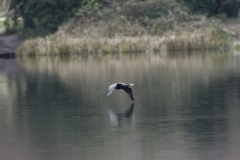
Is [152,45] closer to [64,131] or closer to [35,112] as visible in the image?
[35,112]

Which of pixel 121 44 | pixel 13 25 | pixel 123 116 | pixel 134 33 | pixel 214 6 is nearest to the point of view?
pixel 123 116

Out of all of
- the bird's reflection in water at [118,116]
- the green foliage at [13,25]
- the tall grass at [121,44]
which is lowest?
the tall grass at [121,44]

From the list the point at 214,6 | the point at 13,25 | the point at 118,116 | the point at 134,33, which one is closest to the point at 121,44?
the point at 134,33

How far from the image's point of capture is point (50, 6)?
4941cm

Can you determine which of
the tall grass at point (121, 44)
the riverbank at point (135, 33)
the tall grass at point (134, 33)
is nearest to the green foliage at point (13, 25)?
the riverbank at point (135, 33)

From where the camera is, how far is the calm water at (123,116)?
1145 centimetres

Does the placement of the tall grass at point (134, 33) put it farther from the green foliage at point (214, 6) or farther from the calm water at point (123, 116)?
the calm water at point (123, 116)

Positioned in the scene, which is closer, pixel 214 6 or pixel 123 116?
pixel 123 116

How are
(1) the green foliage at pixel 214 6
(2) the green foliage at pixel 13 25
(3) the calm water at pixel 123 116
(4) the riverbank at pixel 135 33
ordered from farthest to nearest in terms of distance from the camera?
(2) the green foliage at pixel 13 25 < (1) the green foliage at pixel 214 6 < (4) the riverbank at pixel 135 33 < (3) the calm water at pixel 123 116

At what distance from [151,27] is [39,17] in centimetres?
934

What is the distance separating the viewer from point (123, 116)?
50.9 feet

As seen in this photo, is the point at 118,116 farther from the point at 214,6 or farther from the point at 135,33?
the point at 214,6

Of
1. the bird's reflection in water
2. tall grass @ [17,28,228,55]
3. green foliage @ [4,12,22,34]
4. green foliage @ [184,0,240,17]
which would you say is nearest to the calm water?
the bird's reflection in water

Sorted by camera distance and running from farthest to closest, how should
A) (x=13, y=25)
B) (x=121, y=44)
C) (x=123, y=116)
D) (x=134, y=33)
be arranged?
(x=13, y=25), (x=134, y=33), (x=121, y=44), (x=123, y=116)
